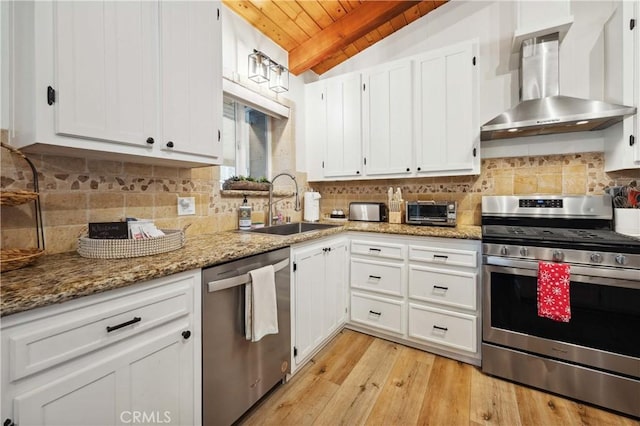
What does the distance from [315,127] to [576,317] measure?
2540 mm

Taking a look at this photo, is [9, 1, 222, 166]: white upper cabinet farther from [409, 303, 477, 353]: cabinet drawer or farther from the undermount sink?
[409, 303, 477, 353]: cabinet drawer

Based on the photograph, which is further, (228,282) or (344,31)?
(344,31)

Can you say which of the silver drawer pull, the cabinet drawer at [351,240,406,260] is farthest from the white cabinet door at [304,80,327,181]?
the silver drawer pull

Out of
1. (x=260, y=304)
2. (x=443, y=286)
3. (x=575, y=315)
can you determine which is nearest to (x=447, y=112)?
(x=443, y=286)

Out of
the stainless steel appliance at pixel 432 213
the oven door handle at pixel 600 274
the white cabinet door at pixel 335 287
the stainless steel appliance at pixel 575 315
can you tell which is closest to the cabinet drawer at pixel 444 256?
the stainless steel appliance at pixel 575 315

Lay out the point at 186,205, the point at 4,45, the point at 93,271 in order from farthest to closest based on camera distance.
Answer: the point at 186,205 → the point at 4,45 → the point at 93,271

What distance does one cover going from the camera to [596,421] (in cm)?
143

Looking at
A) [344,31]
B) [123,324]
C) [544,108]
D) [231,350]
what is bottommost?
[231,350]

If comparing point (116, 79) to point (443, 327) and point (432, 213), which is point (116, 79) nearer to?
point (432, 213)

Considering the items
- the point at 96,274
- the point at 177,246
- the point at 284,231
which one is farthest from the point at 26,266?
the point at 284,231

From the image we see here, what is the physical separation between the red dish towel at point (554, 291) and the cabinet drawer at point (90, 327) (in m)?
1.89

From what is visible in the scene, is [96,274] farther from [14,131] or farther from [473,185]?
[473,185]

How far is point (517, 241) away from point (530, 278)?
0.24 meters

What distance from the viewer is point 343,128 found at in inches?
107
